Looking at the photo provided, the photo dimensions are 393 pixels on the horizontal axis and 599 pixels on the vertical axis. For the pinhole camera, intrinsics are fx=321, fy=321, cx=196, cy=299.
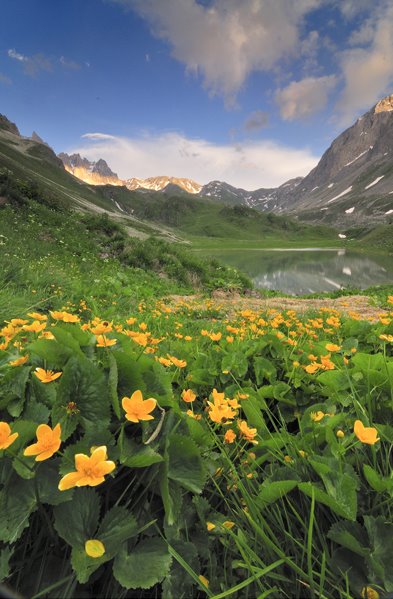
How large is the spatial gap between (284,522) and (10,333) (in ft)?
5.47

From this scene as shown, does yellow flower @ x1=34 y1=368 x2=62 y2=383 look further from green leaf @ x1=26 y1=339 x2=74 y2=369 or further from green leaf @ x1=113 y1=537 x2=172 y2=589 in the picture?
green leaf @ x1=113 y1=537 x2=172 y2=589

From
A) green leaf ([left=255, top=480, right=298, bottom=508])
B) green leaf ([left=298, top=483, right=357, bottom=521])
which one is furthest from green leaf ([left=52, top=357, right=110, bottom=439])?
green leaf ([left=298, top=483, right=357, bottom=521])

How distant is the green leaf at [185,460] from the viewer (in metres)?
1.16

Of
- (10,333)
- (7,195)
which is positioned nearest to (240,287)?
(7,195)

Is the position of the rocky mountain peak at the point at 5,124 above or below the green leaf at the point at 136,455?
above

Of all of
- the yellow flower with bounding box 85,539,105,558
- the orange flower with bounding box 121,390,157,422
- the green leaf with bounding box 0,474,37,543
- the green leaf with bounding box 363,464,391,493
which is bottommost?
the green leaf with bounding box 0,474,37,543

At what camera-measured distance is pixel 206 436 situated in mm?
1458

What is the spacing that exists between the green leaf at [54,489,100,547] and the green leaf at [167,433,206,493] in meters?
0.29

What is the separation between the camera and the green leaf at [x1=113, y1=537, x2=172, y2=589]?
34.1 inches

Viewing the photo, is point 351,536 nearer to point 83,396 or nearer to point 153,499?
point 153,499

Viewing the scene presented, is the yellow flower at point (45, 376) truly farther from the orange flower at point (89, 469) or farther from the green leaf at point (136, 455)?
the orange flower at point (89, 469)

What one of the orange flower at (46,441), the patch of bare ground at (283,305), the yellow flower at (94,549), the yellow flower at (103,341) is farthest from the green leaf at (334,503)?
the patch of bare ground at (283,305)

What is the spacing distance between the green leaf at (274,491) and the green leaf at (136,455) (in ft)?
1.47

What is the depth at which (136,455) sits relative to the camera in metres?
1.04
